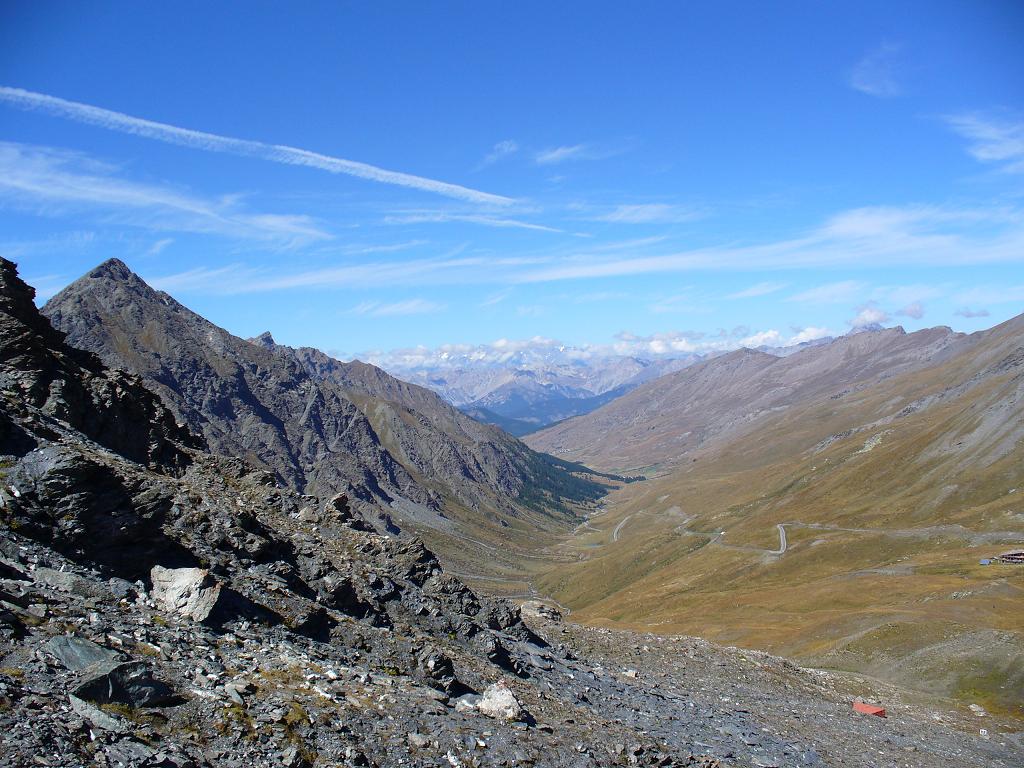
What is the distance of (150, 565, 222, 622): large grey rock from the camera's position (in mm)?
23828

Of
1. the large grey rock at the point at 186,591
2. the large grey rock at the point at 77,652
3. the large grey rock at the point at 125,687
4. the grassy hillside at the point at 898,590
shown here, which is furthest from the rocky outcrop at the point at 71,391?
the grassy hillside at the point at 898,590

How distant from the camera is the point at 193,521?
30.5 meters

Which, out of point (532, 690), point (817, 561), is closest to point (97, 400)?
point (532, 690)

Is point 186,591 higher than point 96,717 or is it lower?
higher

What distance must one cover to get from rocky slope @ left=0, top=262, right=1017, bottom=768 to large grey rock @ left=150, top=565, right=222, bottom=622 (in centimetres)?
8

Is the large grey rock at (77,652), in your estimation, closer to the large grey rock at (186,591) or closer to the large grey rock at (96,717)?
the large grey rock at (96,717)

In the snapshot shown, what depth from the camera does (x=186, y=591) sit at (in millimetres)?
24266

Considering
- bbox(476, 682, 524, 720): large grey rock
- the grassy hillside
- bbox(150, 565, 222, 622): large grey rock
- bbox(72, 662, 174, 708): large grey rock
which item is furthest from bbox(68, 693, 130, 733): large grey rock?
the grassy hillside

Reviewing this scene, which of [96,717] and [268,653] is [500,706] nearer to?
[268,653]

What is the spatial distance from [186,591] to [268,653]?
13.7ft

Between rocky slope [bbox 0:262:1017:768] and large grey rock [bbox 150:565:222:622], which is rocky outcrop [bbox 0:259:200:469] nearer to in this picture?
rocky slope [bbox 0:262:1017:768]

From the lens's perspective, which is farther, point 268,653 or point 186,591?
point 186,591

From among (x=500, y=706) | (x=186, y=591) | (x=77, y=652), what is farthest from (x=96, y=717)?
(x=500, y=706)

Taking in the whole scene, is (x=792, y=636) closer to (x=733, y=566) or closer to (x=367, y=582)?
(x=367, y=582)
